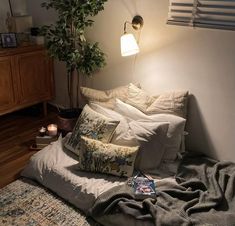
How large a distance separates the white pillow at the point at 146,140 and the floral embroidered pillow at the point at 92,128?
0.07 metres

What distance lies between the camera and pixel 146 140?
6.72 feet

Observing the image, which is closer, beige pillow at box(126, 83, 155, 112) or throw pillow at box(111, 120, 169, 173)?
throw pillow at box(111, 120, 169, 173)

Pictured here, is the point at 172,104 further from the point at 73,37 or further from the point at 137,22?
the point at 73,37

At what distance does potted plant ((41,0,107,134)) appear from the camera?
2.41 m

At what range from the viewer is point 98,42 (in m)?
2.85

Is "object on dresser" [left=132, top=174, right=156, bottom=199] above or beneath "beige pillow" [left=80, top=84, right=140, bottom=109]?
beneath

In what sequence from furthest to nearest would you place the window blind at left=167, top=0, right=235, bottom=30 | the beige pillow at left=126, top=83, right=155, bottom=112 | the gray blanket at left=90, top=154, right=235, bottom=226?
1. the beige pillow at left=126, top=83, right=155, bottom=112
2. the window blind at left=167, top=0, right=235, bottom=30
3. the gray blanket at left=90, top=154, right=235, bottom=226

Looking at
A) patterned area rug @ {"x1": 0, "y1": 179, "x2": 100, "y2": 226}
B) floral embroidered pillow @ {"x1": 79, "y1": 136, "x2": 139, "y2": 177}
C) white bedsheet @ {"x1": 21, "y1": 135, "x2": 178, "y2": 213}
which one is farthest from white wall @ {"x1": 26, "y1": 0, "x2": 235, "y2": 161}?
patterned area rug @ {"x1": 0, "y1": 179, "x2": 100, "y2": 226}

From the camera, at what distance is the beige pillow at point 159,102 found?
2.28 m

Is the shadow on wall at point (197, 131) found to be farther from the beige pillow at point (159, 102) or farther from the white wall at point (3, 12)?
the white wall at point (3, 12)

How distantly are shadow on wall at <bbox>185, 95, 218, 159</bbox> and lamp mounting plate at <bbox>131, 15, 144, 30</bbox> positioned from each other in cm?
76

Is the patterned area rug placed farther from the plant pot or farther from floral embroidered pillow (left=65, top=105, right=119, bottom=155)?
the plant pot

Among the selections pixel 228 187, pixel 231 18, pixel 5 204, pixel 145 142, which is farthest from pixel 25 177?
pixel 231 18

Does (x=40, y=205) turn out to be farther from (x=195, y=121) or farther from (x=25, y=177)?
(x=195, y=121)
